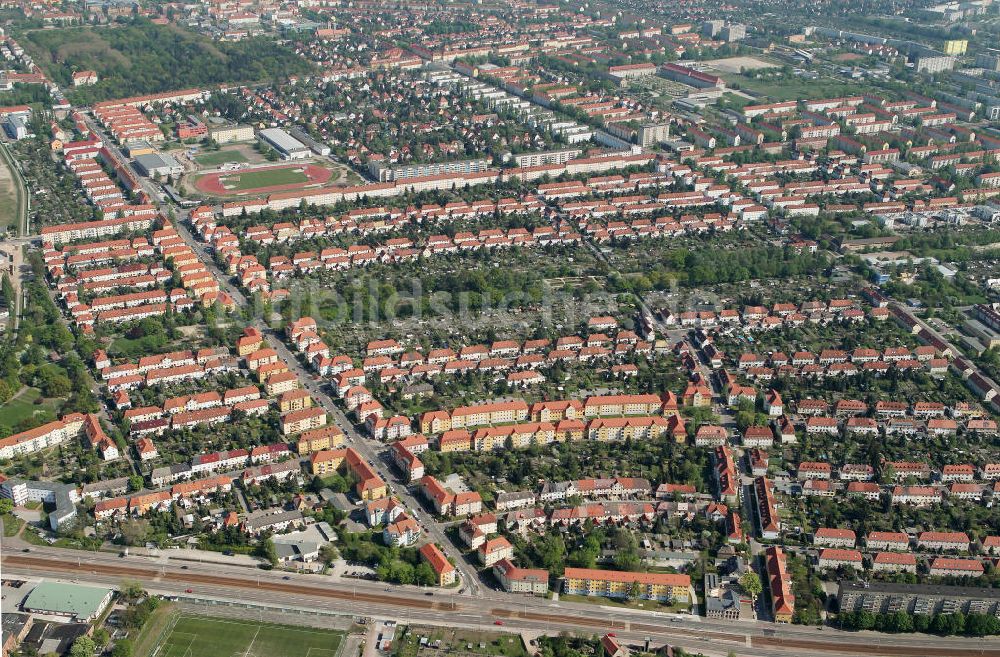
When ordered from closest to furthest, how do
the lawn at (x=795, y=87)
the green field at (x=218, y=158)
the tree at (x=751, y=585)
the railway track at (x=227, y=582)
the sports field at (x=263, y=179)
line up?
the railway track at (x=227, y=582) → the tree at (x=751, y=585) → the sports field at (x=263, y=179) → the green field at (x=218, y=158) → the lawn at (x=795, y=87)

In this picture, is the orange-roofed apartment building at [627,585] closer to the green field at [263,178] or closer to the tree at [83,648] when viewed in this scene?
the tree at [83,648]

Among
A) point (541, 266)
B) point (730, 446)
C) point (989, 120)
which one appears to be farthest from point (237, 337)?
point (989, 120)

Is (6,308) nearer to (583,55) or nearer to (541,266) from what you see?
(541,266)

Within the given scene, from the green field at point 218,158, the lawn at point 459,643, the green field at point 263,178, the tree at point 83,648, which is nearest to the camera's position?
the tree at point 83,648

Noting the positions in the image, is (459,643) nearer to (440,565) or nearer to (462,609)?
(462,609)

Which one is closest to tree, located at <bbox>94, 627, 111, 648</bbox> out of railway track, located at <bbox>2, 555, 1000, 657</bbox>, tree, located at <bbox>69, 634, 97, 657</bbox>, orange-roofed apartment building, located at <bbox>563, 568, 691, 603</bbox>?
tree, located at <bbox>69, 634, 97, 657</bbox>

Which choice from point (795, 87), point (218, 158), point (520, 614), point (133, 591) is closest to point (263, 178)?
point (218, 158)

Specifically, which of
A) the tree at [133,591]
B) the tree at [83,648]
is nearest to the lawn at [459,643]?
the tree at [133,591]
